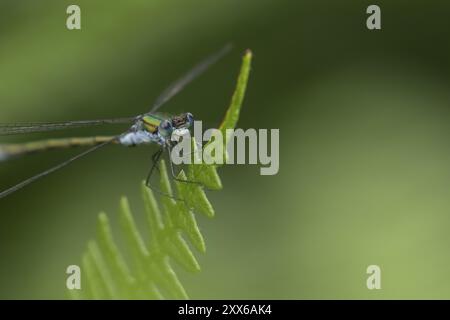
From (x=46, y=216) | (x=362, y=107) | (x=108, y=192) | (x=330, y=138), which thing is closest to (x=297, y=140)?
(x=330, y=138)

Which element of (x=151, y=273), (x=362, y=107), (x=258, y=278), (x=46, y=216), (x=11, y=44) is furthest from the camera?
(x=362, y=107)

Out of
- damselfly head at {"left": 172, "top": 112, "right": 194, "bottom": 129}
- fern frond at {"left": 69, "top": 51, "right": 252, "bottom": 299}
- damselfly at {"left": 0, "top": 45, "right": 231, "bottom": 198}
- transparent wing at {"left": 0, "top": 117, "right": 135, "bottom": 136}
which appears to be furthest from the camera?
transparent wing at {"left": 0, "top": 117, "right": 135, "bottom": 136}

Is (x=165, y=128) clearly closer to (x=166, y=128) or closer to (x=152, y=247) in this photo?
(x=166, y=128)

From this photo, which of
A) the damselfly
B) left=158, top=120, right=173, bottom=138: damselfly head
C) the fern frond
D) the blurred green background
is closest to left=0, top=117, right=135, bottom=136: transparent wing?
the damselfly

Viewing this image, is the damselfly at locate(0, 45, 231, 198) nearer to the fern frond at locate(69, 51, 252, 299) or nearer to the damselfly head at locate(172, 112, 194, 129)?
the damselfly head at locate(172, 112, 194, 129)

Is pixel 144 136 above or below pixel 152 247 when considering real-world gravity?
above

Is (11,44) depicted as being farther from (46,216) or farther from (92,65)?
(46,216)

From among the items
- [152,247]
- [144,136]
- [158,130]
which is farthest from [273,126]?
[152,247]
